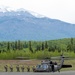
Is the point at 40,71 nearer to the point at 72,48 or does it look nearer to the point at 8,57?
the point at 8,57

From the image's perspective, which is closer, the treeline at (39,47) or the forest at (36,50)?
the forest at (36,50)

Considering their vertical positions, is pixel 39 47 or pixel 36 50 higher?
pixel 39 47

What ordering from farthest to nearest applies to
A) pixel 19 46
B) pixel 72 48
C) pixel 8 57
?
pixel 19 46
pixel 72 48
pixel 8 57

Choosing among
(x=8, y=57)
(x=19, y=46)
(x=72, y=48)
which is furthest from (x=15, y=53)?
(x=19, y=46)

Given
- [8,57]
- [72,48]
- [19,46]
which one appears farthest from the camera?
[19,46]

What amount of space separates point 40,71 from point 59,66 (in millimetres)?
2622

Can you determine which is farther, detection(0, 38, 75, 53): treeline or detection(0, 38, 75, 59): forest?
detection(0, 38, 75, 53): treeline

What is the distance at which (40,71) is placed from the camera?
47156 mm

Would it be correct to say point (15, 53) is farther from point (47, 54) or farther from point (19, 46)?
point (19, 46)

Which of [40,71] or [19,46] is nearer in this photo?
[40,71]

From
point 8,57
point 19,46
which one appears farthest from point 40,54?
point 19,46

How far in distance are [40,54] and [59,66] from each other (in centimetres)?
4992

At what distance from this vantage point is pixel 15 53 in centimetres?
→ 9838

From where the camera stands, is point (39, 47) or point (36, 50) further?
point (39, 47)
